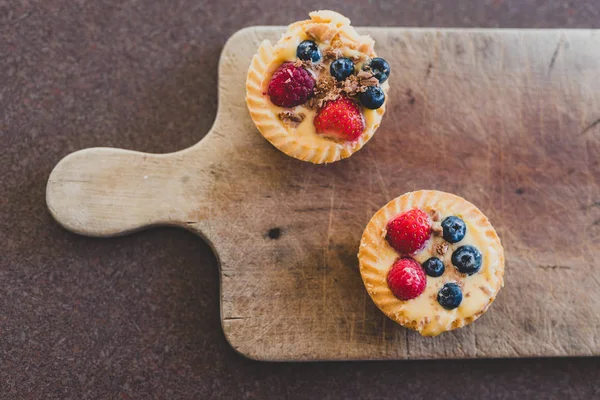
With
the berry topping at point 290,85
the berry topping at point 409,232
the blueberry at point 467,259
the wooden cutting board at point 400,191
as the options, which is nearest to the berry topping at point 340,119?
the berry topping at point 290,85

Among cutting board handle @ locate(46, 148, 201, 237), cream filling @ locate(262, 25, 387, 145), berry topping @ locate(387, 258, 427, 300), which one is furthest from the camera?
cutting board handle @ locate(46, 148, 201, 237)

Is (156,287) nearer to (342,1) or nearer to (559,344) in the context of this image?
(342,1)

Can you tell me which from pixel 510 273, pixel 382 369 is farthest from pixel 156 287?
pixel 510 273

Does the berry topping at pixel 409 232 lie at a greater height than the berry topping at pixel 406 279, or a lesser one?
greater

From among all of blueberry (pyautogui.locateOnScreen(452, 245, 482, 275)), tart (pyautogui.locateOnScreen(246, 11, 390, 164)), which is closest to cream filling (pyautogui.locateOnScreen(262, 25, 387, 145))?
tart (pyautogui.locateOnScreen(246, 11, 390, 164))

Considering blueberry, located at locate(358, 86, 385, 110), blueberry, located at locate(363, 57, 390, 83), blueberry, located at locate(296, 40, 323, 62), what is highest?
blueberry, located at locate(296, 40, 323, 62)

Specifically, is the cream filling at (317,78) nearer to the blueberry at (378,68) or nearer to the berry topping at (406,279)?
the blueberry at (378,68)

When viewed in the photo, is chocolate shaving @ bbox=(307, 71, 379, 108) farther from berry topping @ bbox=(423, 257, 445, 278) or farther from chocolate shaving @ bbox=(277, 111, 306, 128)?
berry topping @ bbox=(423, 257, 445, 278)
